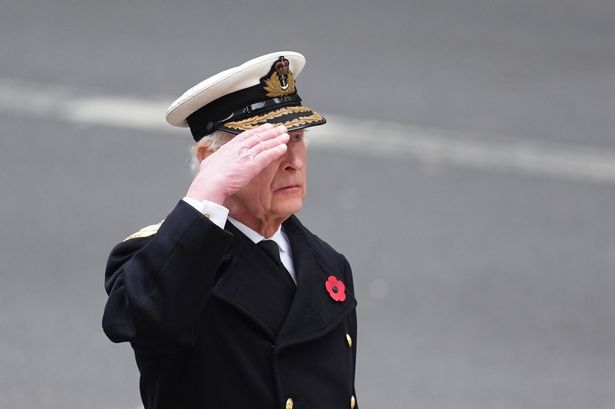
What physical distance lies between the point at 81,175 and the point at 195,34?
208 cm

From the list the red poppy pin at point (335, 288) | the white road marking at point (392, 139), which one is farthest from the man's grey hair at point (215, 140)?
the white road marking at point (392, 139)

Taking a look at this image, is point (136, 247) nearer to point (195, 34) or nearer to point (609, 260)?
point (609, 260)

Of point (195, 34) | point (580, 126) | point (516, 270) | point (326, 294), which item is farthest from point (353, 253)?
point (326, 294)

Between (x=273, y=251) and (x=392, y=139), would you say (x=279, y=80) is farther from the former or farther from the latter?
(x=392, y=139)

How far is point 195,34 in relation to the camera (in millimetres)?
9594

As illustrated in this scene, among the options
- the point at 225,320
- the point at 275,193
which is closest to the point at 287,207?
the point at 275,193

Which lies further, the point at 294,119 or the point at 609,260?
the point at 609,260

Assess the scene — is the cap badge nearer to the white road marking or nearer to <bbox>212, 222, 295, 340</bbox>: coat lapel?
<bbox>212, 222, 295, 340</bbox>: coat lapel

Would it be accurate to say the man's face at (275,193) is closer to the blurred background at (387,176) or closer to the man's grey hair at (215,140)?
the man's grey hair at (215,140)

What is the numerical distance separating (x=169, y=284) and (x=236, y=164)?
329 mm

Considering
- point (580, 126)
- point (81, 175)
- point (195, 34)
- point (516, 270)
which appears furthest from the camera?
point (195, 34)

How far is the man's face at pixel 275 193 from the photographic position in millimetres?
3289

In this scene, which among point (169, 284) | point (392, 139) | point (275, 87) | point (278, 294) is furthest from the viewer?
point (392, 139)

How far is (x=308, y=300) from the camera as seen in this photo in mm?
3355
